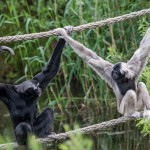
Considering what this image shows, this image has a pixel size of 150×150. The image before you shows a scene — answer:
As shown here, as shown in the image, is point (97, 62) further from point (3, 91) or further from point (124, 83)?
point (3, 91)

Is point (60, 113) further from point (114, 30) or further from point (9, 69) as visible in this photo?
point (9, 69)

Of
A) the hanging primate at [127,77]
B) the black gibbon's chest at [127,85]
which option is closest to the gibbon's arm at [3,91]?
the hanging primate at [127,77]

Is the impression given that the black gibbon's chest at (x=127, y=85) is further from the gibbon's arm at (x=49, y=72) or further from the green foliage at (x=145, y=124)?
the gibbon's arm at (x=49, y=72)

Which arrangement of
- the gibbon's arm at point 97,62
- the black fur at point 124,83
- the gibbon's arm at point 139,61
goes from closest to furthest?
the black fur at point 124,83, the gibbon's arm at point 139,61, the gibbon's arm at point 97,62

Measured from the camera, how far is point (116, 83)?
21.2 feet

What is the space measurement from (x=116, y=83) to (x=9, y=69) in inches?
285

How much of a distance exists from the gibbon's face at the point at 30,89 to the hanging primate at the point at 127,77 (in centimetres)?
84

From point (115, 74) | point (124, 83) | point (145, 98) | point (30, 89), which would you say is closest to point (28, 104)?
point (30, 89)

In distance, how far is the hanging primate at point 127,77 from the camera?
20.3 ft

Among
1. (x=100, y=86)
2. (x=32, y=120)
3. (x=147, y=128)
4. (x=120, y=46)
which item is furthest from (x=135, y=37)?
(x=32, y=120)

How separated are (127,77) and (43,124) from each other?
1222mm

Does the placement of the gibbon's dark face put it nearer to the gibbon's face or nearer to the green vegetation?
the gibbon's face

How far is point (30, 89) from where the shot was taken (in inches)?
220

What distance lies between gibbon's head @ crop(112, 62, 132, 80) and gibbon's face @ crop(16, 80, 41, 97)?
1.05 meters
